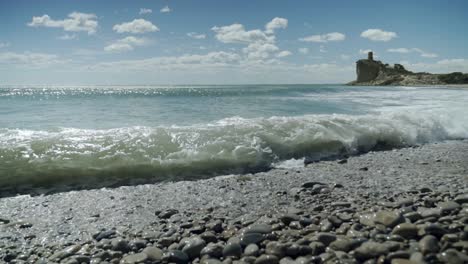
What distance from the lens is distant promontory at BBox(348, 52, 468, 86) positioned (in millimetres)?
92569

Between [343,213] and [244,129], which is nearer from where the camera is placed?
[343,213]

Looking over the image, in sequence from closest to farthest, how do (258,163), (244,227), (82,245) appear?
(82,245) → (244,227) → (258,163)

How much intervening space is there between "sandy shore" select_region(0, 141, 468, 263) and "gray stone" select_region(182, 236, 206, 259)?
0.01 meters

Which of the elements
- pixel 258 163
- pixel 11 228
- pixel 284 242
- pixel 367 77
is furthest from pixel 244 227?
pixel 367 77

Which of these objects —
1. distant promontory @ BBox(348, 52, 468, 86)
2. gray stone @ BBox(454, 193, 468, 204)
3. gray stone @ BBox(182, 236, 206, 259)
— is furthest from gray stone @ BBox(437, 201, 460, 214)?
distant promontory @ BBox(348, 52, 468, 86)

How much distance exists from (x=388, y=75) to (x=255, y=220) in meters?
129

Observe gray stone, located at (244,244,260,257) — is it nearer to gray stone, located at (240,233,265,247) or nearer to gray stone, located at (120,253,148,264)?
gray stone, located at (240,233,265,247)

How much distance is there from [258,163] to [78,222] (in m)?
4.33

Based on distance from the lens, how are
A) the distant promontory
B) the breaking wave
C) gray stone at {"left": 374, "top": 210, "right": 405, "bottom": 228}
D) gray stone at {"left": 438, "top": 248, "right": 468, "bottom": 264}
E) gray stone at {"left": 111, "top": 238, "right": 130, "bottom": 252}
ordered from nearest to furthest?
gray stone at {"left": 438, "top": 248, "right": 468, "bottom": 264}
gray stone at {"left": 111, "top": 238, "right": 130, "bottom": 252}
gray stone at {"left": 374, "top": 210, "right": 405, "bottom": 228}
the breaking wave
the distant promontory

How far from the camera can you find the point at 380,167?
7.00 meters

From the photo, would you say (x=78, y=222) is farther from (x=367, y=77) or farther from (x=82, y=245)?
(x=367, y=77)

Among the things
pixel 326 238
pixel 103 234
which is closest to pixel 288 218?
pixel 326 238

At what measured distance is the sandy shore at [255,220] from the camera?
3.36 meters

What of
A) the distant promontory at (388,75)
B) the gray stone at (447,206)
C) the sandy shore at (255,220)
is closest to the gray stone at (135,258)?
the sandy shore at (255,220)
